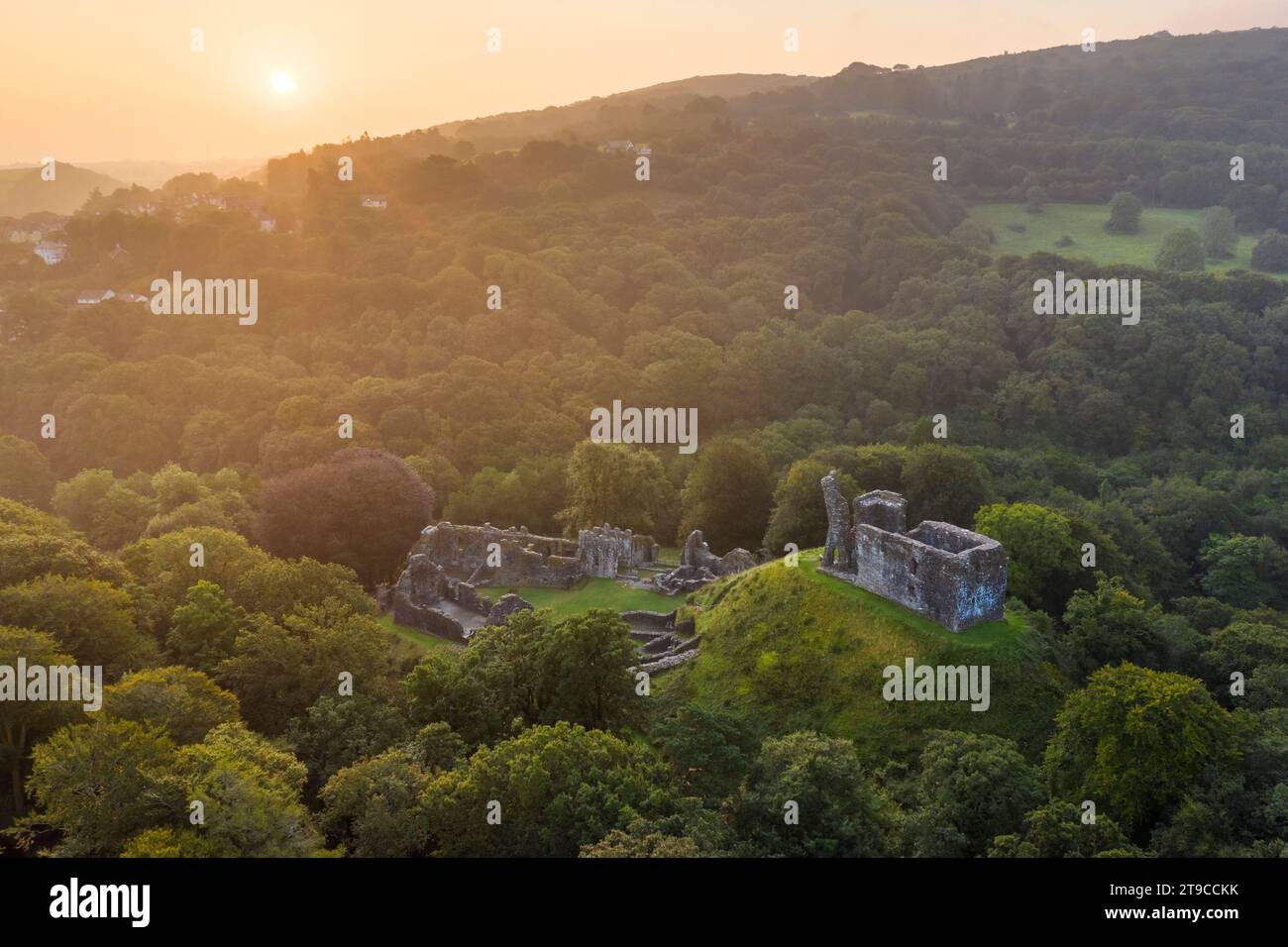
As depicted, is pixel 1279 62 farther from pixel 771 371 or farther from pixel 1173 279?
pixel 771 371

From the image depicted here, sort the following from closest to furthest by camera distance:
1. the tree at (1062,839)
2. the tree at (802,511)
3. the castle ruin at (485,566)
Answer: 1. the tree at (1062,839)
2. the castle ruin at (485,566)
3. the tree at (802,511)

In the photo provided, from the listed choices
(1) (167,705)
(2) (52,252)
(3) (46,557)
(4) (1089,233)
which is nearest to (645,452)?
(3) (46,557)

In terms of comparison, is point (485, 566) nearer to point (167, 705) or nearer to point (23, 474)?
point (167, 705)

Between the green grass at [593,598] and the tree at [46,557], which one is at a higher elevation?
the tree at [46,557]

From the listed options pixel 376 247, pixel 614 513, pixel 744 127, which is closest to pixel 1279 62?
pixel 744 127

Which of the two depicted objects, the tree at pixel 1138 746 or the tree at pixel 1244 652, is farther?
the tree at pixel 1244 652

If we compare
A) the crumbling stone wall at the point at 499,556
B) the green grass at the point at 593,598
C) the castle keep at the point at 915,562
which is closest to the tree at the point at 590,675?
the castle keep at the point at 915,562

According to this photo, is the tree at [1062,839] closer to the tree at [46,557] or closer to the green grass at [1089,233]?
the tree at [46,557]
